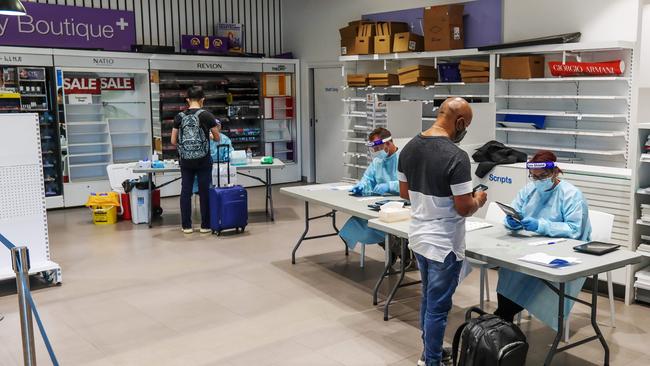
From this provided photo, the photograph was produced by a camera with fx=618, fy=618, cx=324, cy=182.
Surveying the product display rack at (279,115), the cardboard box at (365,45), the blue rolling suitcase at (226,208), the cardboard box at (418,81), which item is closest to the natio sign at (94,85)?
the product display rack at (279,115)

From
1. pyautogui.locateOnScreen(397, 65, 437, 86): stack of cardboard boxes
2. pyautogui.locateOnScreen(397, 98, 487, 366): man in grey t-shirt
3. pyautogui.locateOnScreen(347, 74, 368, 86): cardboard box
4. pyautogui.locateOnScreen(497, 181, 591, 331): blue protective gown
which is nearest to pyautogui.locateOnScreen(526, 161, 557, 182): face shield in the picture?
pyautogui.locateOnScreen(497, 181, 591, 331): blue protective gown

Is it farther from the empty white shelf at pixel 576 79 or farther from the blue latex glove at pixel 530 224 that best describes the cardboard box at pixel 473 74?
the blue latex glove at pixel 530 224

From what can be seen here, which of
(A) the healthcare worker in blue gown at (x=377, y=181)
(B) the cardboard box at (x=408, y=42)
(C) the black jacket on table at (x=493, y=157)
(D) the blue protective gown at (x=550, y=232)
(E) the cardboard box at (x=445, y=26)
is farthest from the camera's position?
(B) the cardboard box at (x=408, y=42)

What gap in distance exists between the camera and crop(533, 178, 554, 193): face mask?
13.1 ft

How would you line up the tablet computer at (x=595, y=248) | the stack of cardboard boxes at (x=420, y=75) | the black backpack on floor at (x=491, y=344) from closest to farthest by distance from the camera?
the black backpack on floor at (x=491, y=344) → the tablet computer at (x=595, y=248) → the stack of cardboard boxes at (x=420, y=75)

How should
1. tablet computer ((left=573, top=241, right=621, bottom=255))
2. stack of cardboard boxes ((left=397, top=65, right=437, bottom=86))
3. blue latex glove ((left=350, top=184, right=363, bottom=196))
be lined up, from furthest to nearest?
stack of cardboard boxes ((left=397, top=65, right=437, bottom=86))
blue latex glove ((left=350, top=184, right=363, bottom=196))
tablet computer ((left=573, top=241, right=621, bottom=255))

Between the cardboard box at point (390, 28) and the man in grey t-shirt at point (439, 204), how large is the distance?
5.86 metres

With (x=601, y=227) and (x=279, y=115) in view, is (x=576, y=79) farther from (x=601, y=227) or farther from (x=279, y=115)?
(x=279, y=115)

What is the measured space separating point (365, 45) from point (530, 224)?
5862 mm

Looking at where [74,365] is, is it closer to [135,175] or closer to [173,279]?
[173,279]

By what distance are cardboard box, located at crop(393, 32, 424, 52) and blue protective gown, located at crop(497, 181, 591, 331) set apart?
4894 mm

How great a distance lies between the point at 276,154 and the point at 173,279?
6.24 metres

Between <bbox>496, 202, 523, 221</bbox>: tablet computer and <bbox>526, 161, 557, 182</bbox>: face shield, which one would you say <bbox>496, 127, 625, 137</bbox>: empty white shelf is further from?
<bbox>496, 202, 523, 221</bbox>: tablet computer

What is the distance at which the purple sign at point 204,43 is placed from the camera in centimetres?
1040
